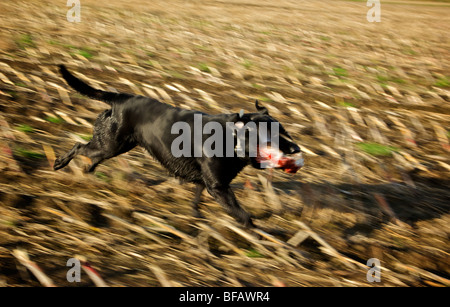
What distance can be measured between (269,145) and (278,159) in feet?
0.44

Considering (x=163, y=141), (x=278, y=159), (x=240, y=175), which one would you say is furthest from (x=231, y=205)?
(x=240, y=175)

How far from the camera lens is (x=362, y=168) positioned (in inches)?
234

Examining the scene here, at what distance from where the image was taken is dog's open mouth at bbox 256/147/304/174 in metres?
4.10

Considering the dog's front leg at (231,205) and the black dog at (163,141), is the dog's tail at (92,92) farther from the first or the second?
the dog's front leg at (231,205)

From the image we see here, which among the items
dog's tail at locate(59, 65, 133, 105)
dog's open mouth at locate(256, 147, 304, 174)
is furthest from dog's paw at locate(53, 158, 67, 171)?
dog's open mouth at locate(256, 147, 304, 174)

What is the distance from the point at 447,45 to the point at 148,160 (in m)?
9.28

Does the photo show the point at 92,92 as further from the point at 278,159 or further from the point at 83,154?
the point at 278,159

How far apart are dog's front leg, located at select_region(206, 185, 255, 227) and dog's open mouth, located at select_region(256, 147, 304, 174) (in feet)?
1.46

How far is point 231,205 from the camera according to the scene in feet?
14.3

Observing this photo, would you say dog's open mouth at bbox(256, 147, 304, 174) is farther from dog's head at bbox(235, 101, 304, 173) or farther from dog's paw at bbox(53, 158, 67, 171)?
dog's paw at bbox(53, 158, 67, 171)

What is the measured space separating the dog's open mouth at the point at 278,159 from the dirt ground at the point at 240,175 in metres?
0.62

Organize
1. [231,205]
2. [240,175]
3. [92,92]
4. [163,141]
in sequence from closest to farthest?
[231,205] < [163,141] < [92,92] < [240,175]
